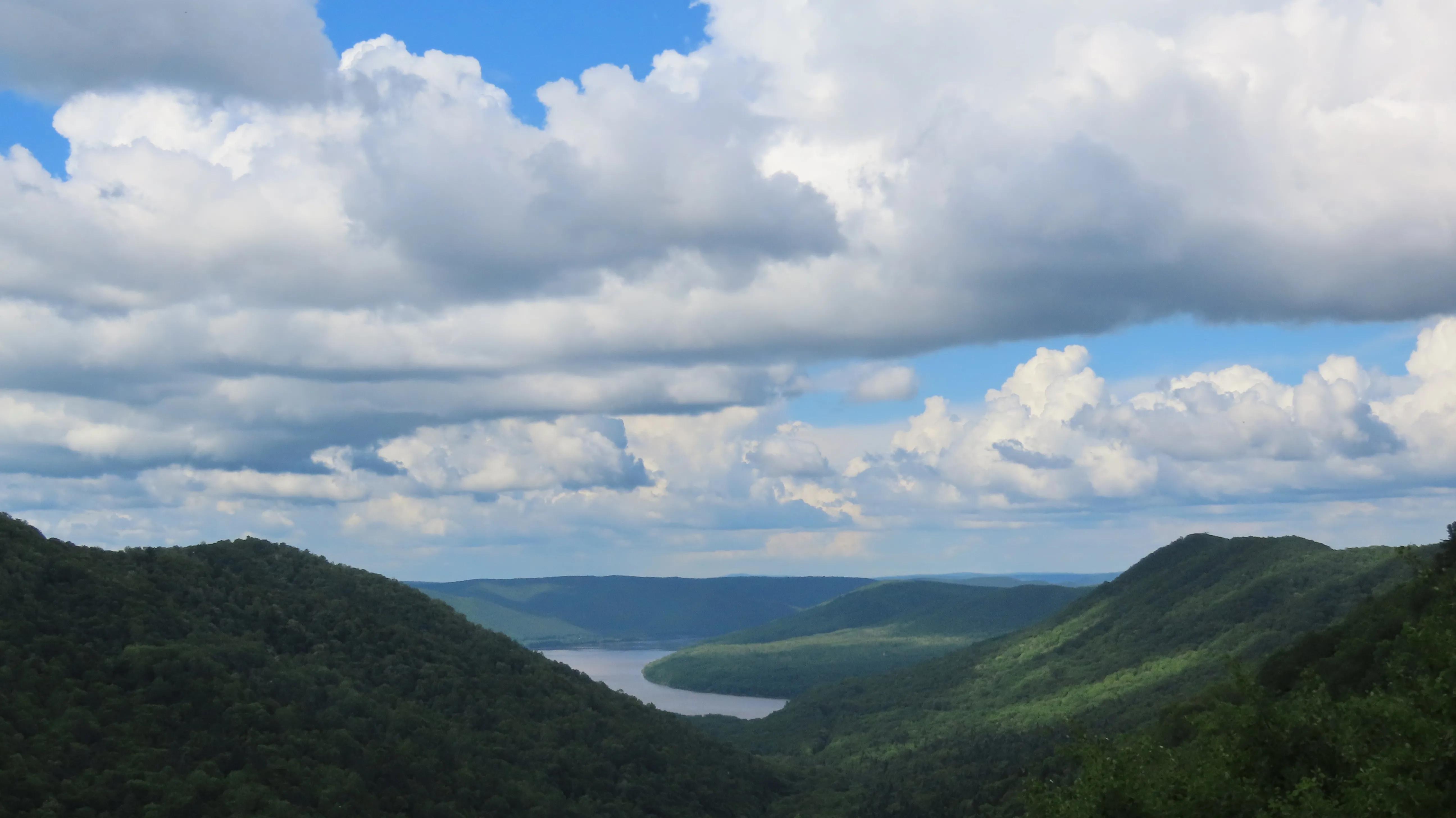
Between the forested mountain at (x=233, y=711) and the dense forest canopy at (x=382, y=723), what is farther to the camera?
the forested mountain at (x=233, y=711)

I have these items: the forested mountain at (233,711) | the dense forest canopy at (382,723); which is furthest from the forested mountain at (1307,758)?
the forested mountain at (233,711)

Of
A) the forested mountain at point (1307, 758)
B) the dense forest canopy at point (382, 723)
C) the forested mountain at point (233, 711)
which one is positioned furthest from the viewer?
the forested mountain at point (233, 711)

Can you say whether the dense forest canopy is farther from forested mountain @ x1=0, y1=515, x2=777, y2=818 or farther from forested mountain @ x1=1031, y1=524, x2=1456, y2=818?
forested mountain @ x1=0, y1=515, x2=777, y2=818

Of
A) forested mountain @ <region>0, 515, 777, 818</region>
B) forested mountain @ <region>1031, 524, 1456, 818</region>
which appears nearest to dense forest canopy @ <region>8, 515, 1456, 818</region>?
forested mountain @ <region>1031, 524, 1456, 818</region>

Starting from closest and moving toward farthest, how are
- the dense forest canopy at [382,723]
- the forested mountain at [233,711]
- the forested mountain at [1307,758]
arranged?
the forested mountain at [1307,758]
the dense forest canopy at [382,723]
the forested mountain at [233,711]

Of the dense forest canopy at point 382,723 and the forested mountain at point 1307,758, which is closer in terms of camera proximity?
the forested mountain at point 1307,758

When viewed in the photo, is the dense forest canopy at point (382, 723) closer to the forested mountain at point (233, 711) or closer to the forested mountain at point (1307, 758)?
the forested mountain at point (1307, 758)
